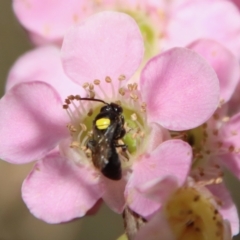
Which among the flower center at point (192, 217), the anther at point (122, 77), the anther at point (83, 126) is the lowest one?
the flower center at point (192, 217)

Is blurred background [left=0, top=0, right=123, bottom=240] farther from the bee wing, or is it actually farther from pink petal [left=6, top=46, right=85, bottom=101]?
the bee wing

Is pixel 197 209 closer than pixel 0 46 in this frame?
Yes

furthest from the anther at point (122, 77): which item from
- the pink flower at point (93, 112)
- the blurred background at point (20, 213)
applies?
the blurred background at point (20, 213)

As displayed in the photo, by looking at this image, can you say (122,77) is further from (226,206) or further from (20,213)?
(20,213)

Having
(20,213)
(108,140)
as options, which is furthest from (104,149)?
(20,213)

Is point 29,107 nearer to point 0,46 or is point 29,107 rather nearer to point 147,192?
point 147,192

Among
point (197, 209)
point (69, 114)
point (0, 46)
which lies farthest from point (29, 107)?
point (0, 46)

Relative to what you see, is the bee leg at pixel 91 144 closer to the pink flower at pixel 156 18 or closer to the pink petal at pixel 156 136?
the pink petal at pixel 156 136
